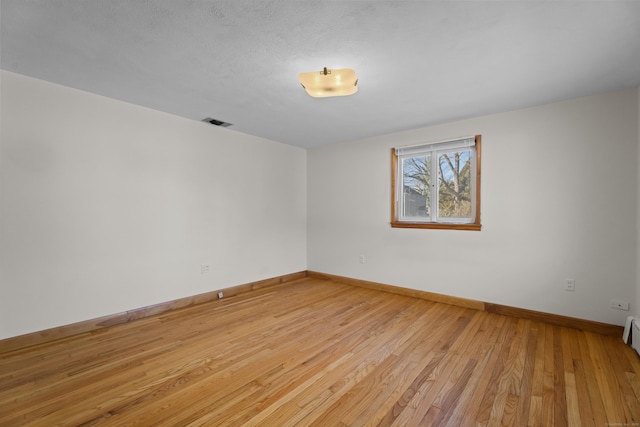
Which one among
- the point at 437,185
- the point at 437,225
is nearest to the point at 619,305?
the point at 437,225

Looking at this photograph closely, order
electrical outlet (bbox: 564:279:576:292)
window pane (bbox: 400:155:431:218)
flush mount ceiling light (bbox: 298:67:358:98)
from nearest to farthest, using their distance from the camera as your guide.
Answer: flush mount ceiling light (bbox: 298:67:358:98) → electrical outlet (bbox: 564:279:576:292) → window pane (bbox: 400:155:431:218)

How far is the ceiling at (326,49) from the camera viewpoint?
158 cm

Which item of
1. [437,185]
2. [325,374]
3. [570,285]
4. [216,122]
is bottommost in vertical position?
[325,374]

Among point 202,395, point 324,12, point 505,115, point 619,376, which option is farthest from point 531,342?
point 324,12

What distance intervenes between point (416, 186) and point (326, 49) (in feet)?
8.27

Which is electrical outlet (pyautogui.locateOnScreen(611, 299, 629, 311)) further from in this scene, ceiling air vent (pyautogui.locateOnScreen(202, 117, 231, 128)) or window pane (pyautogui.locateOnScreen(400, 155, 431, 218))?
ceiling air vent (pyautogui.locateOnScreen(202, 117, 231, 128))

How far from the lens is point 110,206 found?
9.42 ft

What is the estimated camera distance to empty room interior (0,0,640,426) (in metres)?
1.67

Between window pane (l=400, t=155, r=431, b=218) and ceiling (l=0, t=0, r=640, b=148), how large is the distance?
3.28 feet

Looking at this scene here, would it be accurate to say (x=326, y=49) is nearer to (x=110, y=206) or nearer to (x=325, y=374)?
(x=325, y=374)

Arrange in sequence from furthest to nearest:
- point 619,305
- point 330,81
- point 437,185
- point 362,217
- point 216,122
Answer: point 362,217 → point 437,185 → point 216,122 → point 619,305 → point 330,81

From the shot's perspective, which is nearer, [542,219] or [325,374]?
[325,374]

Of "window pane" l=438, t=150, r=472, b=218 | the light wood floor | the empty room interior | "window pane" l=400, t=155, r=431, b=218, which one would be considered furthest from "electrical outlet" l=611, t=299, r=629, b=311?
"window pane" l=400, t=155, r=431, b=218

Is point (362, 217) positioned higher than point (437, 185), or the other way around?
point (437, 185)
